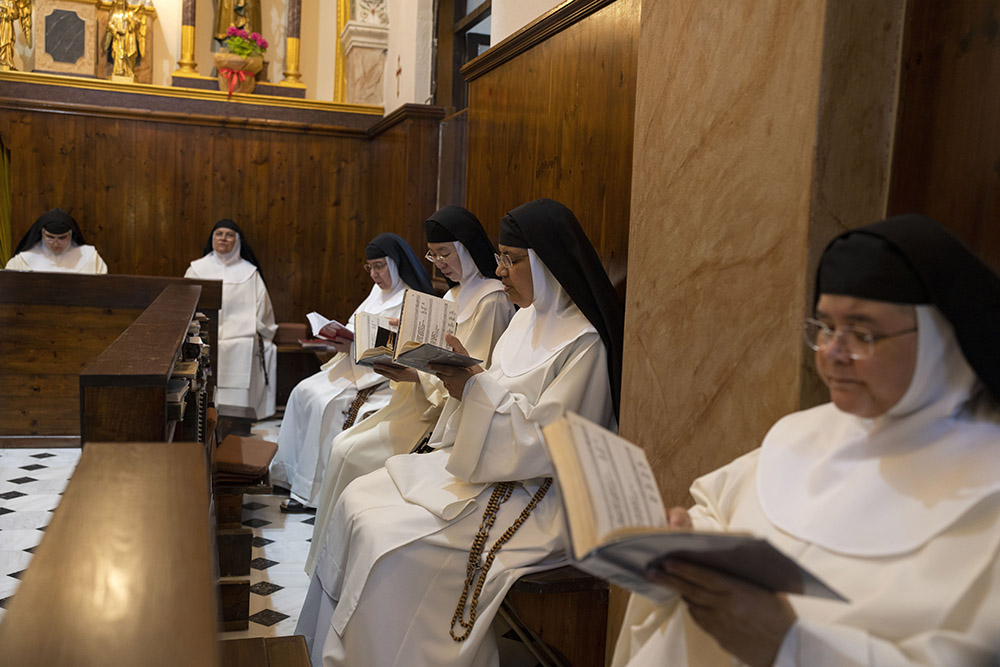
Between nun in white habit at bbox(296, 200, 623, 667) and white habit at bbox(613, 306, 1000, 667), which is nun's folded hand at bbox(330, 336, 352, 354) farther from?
Answer: white habit at bbox(613, 306, 1000, 667)

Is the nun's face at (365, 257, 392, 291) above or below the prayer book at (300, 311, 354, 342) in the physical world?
above

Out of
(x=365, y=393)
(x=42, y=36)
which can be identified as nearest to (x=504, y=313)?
(x=365, y=393)

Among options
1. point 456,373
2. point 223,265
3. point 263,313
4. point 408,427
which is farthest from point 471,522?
point 223,265

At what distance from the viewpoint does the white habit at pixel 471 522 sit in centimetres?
311

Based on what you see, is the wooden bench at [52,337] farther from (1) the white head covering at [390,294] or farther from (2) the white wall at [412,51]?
(2) the white wall at [412,51]

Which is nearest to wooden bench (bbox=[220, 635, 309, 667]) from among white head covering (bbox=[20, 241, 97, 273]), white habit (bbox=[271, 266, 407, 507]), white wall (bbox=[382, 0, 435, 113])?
white habit (bbox=[271, 266, 407, 507])

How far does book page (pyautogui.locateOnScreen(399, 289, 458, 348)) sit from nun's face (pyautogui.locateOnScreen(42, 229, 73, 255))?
603cm

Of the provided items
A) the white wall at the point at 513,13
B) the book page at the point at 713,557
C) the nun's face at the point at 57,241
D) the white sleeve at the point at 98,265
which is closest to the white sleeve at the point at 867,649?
the book page at the point at 713,557

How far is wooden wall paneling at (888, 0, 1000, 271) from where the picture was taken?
209 centimetres

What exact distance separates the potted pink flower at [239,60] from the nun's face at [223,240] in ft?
5.79

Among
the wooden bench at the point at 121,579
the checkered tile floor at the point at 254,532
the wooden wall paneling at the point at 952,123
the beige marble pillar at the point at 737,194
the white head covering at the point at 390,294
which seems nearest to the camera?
the wooden bench at the point at 121,579

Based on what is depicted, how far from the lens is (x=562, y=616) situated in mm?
3498

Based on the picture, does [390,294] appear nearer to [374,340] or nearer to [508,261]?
[374,340]

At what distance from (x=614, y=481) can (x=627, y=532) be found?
243 mm
